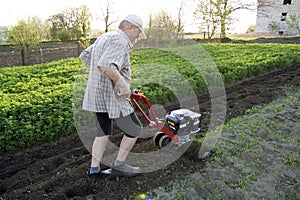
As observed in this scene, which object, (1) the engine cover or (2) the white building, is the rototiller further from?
(2) the white building

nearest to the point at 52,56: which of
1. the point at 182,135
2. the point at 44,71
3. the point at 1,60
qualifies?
the point at 1,60

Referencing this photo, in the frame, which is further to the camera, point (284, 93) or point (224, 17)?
point (224, 17)

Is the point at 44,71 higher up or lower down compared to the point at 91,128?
higher up

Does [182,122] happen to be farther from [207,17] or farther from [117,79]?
[207,17]

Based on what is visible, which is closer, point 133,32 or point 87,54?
point 133,32

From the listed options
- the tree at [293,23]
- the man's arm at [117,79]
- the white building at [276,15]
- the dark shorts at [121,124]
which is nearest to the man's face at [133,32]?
the man's arm at [117,79]

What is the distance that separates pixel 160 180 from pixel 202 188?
49cm

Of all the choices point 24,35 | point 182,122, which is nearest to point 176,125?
point 182,122

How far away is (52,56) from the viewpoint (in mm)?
18766

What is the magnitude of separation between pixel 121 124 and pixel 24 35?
15.3 m

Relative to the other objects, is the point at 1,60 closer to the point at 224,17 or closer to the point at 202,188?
the point at 202,188

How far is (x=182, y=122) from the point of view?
364 centimetres

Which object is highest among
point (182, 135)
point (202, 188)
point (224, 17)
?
point (224, 17)

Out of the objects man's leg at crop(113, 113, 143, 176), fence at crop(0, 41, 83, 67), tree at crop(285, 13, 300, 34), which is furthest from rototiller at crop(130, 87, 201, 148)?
tree at crop(285, 13, 300, 34)
